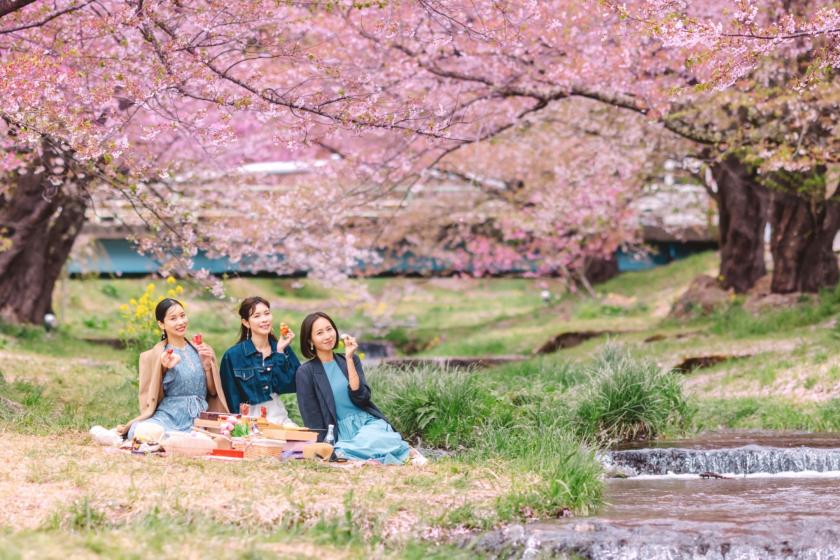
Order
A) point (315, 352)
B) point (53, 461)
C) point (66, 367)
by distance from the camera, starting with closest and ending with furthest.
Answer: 1. point (53, 461)
2. point (315, 352)
3. point (66, 367)

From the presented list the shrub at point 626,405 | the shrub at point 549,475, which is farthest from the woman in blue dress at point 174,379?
the shrub at point 626,405

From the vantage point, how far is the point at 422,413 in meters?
10.4

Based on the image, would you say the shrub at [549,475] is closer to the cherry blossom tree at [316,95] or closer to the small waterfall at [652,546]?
the small waterfall at [652,546]

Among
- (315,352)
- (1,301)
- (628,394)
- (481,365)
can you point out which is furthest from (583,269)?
(315,352)

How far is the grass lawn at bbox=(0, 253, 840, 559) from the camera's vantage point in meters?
6.29

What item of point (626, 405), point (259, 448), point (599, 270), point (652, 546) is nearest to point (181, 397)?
point (259, 448)

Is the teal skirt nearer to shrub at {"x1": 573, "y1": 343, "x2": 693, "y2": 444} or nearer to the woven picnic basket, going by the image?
the woven picnic basket

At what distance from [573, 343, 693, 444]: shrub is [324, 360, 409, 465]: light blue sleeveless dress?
245cm

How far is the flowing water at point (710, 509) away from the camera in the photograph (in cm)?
645

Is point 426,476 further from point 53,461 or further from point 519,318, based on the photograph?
point 519,318

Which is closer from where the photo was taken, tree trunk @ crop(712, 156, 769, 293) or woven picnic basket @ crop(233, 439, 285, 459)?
woven picnic basket @ crop(233, 439, 285, 459)

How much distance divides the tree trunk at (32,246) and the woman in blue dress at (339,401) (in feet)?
33.5

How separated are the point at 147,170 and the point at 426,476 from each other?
15.5ft

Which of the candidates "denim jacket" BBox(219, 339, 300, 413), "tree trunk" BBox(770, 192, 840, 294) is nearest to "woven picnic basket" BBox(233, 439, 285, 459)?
"denim jacket" BBox(219, 339, 300, 413)
